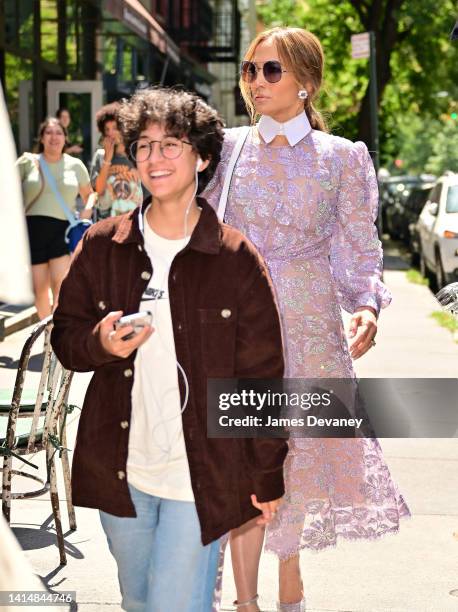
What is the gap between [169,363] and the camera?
315cm

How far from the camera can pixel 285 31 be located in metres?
4.07

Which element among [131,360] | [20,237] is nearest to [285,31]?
[131,360]

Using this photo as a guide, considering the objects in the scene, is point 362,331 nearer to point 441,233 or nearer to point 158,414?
point 158,414

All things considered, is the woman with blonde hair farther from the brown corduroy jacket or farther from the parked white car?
the parked white car

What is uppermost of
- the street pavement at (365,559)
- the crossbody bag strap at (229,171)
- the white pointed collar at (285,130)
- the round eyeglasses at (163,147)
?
the round eyeglasses at (163,147)

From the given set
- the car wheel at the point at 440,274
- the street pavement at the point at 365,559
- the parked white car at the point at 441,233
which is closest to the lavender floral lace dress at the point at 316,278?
the street pavement at the point at 365,559

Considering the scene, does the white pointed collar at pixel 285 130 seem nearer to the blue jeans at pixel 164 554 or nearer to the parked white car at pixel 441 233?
the blue jeans at pixel 164 554

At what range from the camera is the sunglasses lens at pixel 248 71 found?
13.3 feet

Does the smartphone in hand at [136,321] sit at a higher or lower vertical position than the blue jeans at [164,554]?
higher

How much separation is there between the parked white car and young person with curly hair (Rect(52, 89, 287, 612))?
43.3 feet

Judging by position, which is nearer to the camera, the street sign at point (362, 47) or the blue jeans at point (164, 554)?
the blue jeans at point (164, 554)

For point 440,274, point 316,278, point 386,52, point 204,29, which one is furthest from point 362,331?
point 204,29

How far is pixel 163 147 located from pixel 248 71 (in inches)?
36.4

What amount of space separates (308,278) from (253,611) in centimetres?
105
